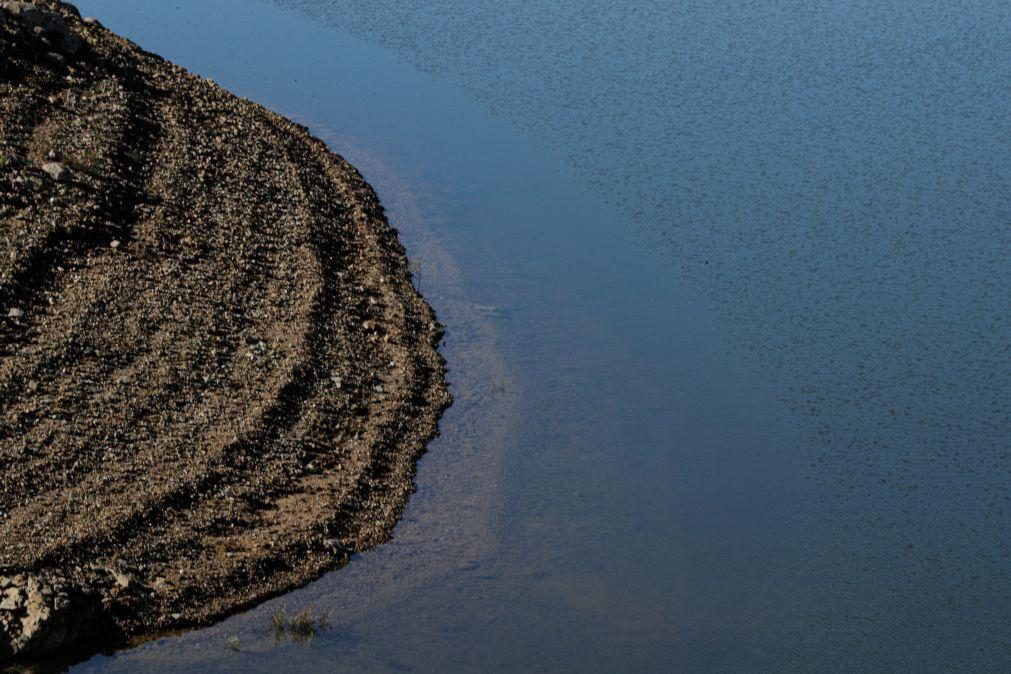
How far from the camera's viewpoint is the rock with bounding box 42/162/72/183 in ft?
59.3

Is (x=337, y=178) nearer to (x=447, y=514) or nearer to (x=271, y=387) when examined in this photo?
(x=271, y=387)

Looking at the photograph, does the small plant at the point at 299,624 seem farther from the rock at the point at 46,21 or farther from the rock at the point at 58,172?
the rock at the point at 46,21

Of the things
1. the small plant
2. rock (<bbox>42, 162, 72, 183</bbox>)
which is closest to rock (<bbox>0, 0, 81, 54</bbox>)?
rock (<bbox>42, 162, 72, 183</bbox>)

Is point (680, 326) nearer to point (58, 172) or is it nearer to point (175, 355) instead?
point (175, 355)

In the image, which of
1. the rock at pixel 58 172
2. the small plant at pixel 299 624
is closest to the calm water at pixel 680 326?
the small plant at pixel 299 624

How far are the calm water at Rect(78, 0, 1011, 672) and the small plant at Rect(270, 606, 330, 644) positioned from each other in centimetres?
13

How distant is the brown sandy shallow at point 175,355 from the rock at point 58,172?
0.03 metres

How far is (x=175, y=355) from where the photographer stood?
15.3 meters

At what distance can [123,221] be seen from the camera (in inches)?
707

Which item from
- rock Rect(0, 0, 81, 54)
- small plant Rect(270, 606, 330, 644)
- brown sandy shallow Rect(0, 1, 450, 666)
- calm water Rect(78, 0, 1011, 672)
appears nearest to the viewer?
small plant Rect(270, 606, 330, 644)

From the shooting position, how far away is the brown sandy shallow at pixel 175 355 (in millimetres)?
12227

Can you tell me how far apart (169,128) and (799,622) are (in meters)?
13.5

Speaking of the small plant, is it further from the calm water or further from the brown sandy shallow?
the brown sandy shallow

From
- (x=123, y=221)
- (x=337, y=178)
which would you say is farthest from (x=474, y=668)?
(x=337, y=178)
